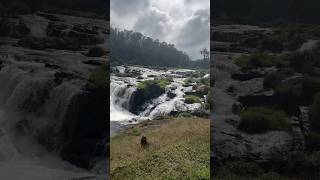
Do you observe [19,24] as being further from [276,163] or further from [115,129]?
[115,129]

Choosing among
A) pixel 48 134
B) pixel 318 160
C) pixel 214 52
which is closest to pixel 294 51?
pixel 214 52

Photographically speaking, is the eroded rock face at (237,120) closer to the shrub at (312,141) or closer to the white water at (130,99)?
the shrub at (312,141)

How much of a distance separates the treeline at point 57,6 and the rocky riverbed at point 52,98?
144mm

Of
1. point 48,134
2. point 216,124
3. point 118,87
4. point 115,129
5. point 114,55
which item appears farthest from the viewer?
point 114,55

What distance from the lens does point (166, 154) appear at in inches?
619

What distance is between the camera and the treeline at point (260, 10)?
1034cm

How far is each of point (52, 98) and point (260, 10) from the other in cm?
487

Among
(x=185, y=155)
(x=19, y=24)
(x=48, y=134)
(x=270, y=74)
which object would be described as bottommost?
(x=185, y=155)

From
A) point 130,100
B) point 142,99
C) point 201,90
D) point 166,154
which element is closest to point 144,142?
point 166,154

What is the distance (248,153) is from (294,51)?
2.44 meters

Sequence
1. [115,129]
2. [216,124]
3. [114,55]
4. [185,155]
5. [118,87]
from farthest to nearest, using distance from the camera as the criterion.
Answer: [114,55] < [118,87] < [115,129] < [185,155] < [216,124]

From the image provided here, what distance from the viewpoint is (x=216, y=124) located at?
10281 millimetres

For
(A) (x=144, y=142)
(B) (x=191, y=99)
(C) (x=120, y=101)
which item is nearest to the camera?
(A) (x=144, y=142)

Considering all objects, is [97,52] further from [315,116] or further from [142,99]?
[142,99]
